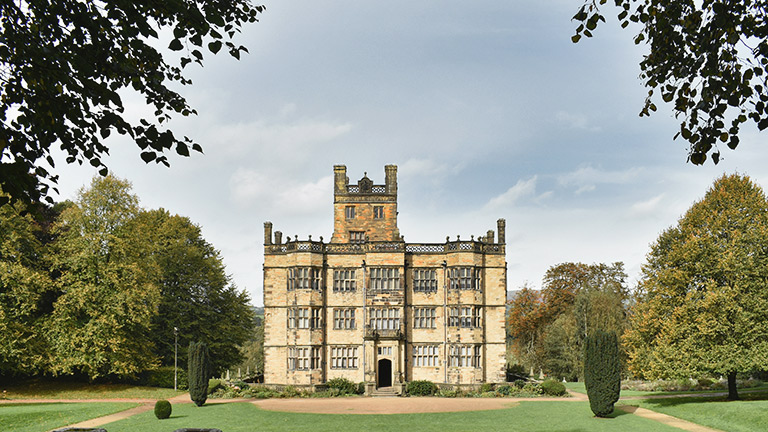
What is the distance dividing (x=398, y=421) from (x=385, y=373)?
17956 mm

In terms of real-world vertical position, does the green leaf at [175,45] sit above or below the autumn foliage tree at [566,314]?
above

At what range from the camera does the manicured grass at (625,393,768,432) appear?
80.8ft

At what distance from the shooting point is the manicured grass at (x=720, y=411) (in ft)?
80.8

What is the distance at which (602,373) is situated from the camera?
29250 millimetres

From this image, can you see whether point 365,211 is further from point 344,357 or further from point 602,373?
point 602,373

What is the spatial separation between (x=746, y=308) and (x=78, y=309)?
128 feet

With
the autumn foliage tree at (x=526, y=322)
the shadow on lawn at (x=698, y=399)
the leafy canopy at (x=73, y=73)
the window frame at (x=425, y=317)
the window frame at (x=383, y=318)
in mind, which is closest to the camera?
the leafy canopy at (x=73, y=73)

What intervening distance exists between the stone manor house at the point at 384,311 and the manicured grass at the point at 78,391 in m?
8.29

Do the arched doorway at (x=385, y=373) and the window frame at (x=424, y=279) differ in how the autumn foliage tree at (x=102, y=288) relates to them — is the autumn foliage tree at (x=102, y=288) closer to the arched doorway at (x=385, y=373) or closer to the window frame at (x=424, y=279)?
the arched doorway at (x=385, y=373)

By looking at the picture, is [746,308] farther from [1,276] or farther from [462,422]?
[1,276]

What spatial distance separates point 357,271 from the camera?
4653 cm

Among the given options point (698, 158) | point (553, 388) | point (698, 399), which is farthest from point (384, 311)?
point (698, 158)

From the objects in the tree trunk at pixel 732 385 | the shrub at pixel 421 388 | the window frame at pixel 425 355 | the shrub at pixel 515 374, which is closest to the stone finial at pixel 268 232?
the window frame at pixel 425 355

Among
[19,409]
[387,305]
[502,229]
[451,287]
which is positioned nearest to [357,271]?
[387,305]
